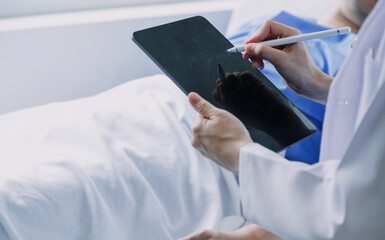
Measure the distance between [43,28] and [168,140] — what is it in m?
0.65

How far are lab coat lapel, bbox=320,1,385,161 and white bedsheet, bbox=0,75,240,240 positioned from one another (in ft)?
1.31

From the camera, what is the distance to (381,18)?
0.61 metres

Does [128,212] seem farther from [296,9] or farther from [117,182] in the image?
[296,9]

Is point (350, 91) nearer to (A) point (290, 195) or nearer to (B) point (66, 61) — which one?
(A) point (290, 195)

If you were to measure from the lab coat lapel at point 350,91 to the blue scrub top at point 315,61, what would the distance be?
42 centimetres

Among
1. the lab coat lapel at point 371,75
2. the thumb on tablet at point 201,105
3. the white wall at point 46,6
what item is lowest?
the white wall at point 46,6

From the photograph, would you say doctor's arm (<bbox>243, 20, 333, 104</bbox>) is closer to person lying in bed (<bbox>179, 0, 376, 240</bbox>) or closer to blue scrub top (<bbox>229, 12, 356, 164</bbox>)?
person lying in bed (<bbox>179, 0, 376, 240</bbox>)

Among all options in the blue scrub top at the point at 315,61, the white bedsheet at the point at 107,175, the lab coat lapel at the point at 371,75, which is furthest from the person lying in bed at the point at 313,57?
the lab coat lapel at the point at 371,75

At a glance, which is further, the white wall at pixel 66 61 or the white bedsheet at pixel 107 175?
the white wall at pixel 66 61

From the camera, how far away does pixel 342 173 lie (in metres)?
0.57

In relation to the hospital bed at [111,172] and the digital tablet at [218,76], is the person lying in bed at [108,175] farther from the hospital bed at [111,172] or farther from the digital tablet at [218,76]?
the digital tablet at [218,76]

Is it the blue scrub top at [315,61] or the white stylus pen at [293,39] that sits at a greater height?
the white stylus pen at [293,39]

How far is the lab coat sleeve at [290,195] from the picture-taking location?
584mm

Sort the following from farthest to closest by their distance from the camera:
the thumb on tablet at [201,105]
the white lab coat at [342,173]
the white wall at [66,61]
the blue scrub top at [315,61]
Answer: the white wall at [66,61] < the blue scrub top at [315,61] < the thumb on tablet at [201,105] < the white lab coat at [342,173]
